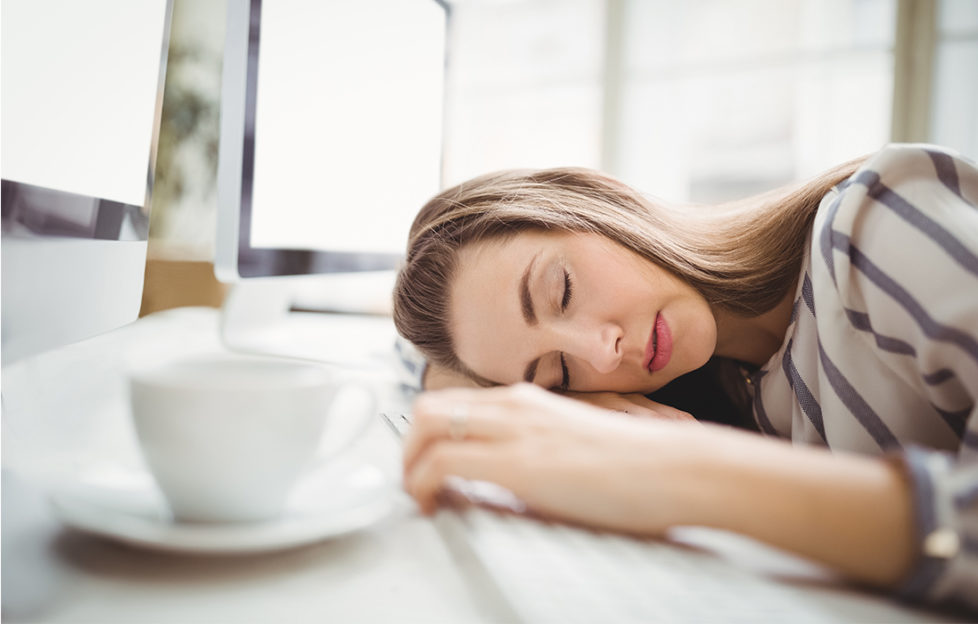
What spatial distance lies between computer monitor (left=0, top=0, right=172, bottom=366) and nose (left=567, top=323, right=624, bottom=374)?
46cm

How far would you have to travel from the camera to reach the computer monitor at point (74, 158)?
418mm

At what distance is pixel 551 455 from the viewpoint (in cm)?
34

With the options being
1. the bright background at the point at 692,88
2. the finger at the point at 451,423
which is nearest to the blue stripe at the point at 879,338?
the finger at the point at 451,423

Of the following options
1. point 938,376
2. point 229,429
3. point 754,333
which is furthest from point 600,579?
point 754,333

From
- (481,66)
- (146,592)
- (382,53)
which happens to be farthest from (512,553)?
(481,66)

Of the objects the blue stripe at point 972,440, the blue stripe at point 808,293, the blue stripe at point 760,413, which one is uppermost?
the blue stripe at point 808,293

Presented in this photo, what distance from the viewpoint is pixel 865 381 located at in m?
0.54

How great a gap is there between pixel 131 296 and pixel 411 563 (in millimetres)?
476

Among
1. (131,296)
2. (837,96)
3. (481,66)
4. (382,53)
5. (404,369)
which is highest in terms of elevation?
(481,66)

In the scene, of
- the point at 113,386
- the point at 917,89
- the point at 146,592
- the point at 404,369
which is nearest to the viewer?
the point at 146,592

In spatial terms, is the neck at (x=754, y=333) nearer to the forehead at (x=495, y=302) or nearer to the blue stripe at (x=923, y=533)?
the forehead at (x=495, y=302)

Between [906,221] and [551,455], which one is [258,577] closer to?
[551,455]

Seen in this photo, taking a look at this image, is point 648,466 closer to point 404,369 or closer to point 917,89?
point 404,369

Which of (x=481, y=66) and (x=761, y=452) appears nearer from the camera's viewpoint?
(x=761, y=452)
